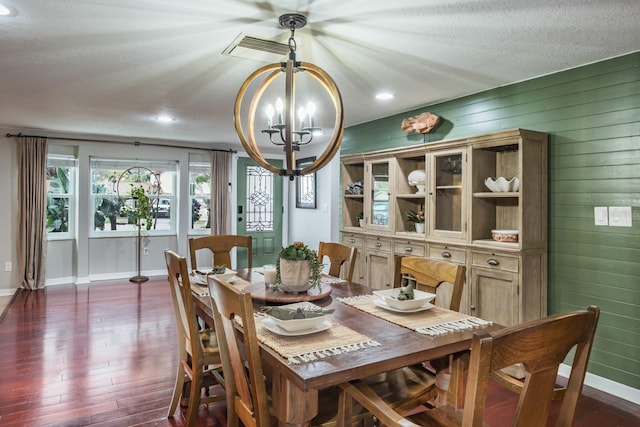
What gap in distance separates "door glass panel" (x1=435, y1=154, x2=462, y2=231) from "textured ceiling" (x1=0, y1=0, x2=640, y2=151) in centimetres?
64

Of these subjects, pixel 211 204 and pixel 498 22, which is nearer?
pixel 498 22

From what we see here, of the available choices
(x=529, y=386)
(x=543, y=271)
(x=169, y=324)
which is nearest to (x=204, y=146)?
(x=169, y=324)

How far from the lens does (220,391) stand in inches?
113

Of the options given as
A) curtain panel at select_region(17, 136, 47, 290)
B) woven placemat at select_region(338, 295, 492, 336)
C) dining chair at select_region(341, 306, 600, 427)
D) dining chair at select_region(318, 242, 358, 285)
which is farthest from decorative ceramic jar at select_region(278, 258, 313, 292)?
curtain panel at select_region(17, 136, 47, 290)

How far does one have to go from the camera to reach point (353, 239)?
4.68 m

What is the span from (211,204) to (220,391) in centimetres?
455

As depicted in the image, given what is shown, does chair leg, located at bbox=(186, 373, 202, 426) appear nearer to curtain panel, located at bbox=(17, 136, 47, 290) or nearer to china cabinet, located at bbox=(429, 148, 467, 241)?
china cabinet, located at bbox=(429, 148, 467, 241)

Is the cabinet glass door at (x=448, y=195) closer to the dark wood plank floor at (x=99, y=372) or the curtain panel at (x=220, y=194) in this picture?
the dark wood plank floor at (x=99, y=372)

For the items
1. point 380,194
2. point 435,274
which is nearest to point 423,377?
point 435,274

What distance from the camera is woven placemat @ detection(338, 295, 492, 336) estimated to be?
1.75 m

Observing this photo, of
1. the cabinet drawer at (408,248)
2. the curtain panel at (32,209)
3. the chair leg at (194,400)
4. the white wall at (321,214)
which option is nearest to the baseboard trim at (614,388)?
the cabinet drawer at (408,248)

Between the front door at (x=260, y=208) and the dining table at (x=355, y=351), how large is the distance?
17.8ft

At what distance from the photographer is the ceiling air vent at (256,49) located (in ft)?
8.26

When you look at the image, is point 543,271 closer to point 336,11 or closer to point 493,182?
point 493,182
